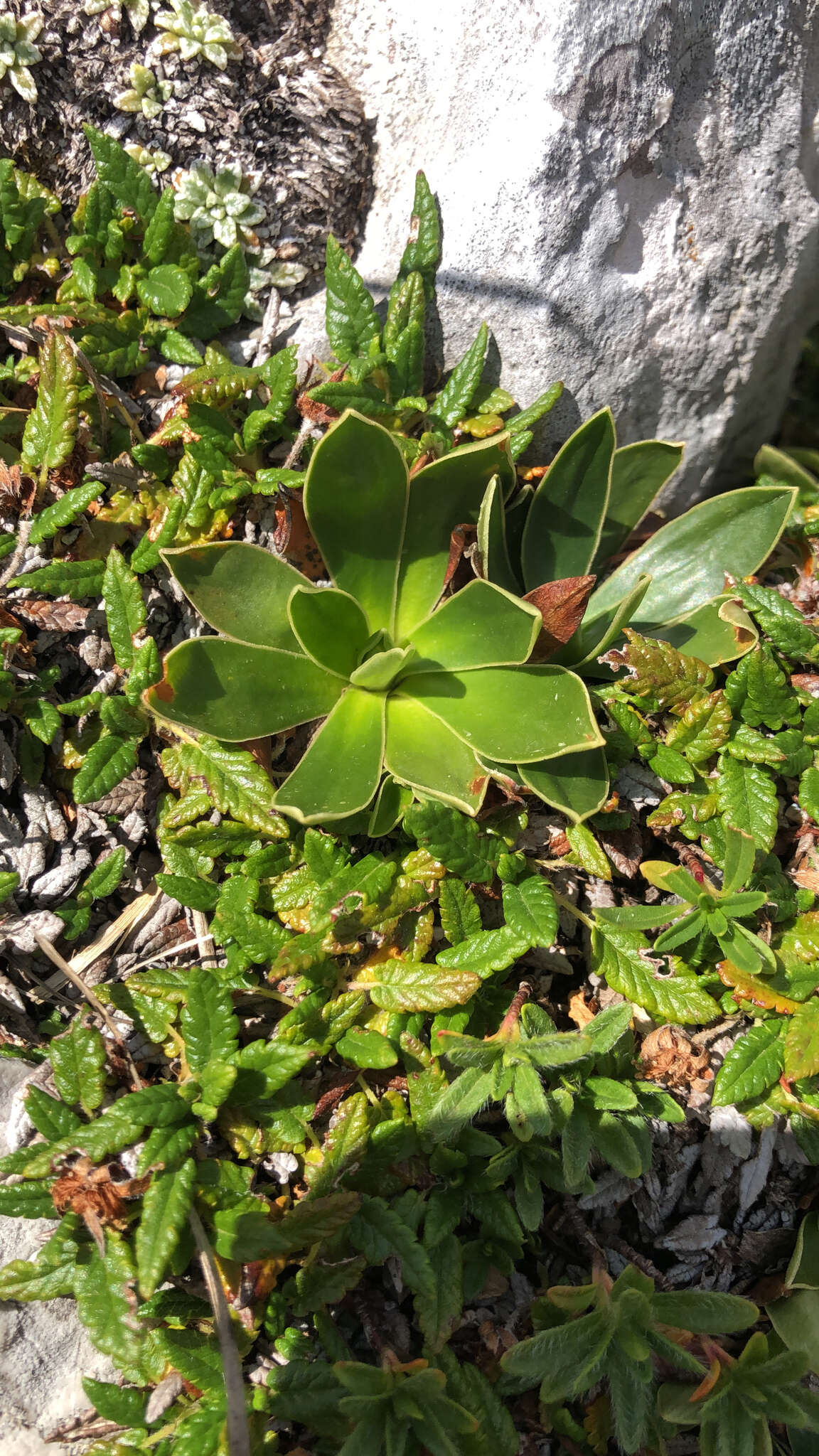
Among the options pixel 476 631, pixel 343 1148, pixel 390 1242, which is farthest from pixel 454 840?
pixel 390 1242

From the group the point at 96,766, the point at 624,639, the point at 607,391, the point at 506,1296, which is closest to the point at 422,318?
the point at 607,391

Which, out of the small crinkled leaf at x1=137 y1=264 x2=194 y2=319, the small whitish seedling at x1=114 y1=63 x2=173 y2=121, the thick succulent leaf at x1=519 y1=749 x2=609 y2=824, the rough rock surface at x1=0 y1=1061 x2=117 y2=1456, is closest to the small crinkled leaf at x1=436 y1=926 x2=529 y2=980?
the thick succulent leaf at x1=519 y1=749 x2=609 y2=824

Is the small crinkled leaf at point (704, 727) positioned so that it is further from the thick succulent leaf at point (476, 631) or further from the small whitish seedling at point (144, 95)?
the small whitish seedling at point (144, 95)

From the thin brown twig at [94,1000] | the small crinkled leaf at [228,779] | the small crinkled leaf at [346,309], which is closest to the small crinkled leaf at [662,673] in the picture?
the small crinkled leaf at [228,779]

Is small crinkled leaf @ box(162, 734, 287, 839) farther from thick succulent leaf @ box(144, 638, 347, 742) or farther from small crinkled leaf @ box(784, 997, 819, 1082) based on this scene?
small crinkled leaf @ box(784, 997, 819, 1082)

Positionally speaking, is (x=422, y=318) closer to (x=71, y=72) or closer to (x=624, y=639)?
(x=624, y=639)
